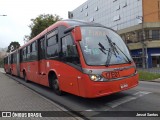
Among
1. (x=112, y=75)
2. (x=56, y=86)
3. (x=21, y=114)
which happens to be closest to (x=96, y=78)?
(x=112, y=75)

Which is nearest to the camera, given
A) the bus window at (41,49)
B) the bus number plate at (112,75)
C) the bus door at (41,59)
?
the bus number plate at (112,75)

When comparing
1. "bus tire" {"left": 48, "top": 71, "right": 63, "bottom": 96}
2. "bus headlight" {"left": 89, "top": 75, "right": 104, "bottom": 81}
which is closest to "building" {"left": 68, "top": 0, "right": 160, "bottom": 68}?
"bus tire" {"left": 48, "top": 71, "right": 63, "bottom": 96}

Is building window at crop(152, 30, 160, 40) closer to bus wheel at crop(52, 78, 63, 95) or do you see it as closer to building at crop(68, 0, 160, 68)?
building at crop(68, 0, 160, 68)

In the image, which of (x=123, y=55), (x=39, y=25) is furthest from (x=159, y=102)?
(x=39, y=25)

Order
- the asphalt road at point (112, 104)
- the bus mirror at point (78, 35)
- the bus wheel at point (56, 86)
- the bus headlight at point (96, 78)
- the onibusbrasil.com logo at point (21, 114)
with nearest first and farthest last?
the asphalt road at point (112, 104) → the onibusbrasil.com logo at point (21, 114) → the bus headlight at point (96, 78) → the bus mirror at point (78, 35) → the bus wheel at point (56, 86)

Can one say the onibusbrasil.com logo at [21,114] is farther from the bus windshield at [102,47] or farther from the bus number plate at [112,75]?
the bus number plate at [112,75]

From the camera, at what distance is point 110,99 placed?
982 centimetres

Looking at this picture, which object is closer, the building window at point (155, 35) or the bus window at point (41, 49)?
the bus window at point (41, 49)

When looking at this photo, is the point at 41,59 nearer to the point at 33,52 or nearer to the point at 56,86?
the point at 33,52

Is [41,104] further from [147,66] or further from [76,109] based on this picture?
[147,66]

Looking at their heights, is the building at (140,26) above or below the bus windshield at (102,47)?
above

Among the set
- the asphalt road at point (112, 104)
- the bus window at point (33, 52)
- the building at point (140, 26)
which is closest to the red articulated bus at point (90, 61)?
the asphalt road at point (112, 104)

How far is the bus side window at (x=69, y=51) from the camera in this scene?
363 inches

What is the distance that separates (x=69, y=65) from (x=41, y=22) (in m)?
40.9
